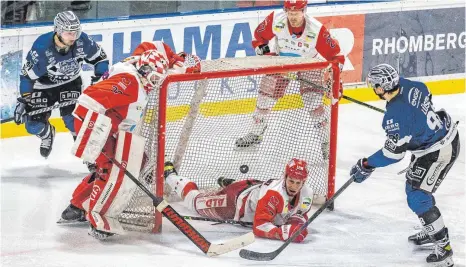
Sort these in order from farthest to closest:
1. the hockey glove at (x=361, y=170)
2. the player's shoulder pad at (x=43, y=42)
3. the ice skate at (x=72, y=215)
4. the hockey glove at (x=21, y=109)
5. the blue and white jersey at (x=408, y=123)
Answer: the hockey glove at (x=21, y=109) < the player's shoulder pad at (x=43, y=42) < the ice skate at (x=72, y=215) < the hockey glove at (x=361, y=170) < the blue and white jersey at (x=408, y=123)

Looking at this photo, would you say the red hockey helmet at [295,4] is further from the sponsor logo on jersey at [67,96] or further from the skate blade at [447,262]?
the skate blade at [447,262]

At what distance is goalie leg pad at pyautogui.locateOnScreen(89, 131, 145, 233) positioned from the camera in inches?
245

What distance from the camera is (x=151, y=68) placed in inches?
245

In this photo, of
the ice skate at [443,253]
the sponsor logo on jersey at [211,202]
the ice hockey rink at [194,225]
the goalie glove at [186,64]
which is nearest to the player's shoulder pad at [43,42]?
the ice hockey rink at [194,225]

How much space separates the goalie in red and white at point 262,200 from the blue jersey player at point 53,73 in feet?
3.45

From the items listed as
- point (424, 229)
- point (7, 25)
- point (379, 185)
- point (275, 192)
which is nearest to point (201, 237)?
point (275, 192)

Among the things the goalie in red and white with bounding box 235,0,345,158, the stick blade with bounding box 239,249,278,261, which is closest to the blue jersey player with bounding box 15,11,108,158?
the goalie in red and white with bounding box 235,0,345,158

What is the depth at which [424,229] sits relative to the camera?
20.1 ft

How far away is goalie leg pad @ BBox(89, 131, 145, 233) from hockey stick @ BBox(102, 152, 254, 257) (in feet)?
0.19

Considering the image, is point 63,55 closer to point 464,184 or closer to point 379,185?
point 379,185

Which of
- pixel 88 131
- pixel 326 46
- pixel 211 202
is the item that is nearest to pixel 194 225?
pixel 211 202

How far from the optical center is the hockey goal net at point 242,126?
6551 mm

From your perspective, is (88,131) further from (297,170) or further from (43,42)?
(43,42)

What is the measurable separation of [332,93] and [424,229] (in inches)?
45.1
